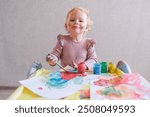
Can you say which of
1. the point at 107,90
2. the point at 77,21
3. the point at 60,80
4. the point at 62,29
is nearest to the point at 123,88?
the point at 107,90

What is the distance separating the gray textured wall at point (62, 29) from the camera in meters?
1.79

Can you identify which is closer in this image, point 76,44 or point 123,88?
point 123,88

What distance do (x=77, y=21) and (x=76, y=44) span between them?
14cm

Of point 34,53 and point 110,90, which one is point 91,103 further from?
point 34,53

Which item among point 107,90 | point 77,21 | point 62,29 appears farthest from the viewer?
point 62,29

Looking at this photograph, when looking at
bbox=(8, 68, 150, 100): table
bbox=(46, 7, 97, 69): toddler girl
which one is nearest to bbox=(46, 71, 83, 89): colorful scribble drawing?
bbox=(8, 68, 150, 100): table

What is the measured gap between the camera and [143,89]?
2.09 feet

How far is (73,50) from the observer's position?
1.14m

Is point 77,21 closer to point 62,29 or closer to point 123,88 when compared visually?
point 123,88

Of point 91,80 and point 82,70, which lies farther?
point 82,70

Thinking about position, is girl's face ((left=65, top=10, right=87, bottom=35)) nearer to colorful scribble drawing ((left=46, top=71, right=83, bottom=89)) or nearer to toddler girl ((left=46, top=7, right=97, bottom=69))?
toddler girl ((left=46, top=7, right=97, bottom=69))

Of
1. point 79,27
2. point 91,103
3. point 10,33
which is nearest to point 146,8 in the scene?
point 79,27

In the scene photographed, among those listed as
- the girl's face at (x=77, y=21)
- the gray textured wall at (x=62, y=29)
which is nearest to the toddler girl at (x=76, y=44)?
the girl's face at (x=77, y=21)

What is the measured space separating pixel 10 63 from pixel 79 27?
100 cm
